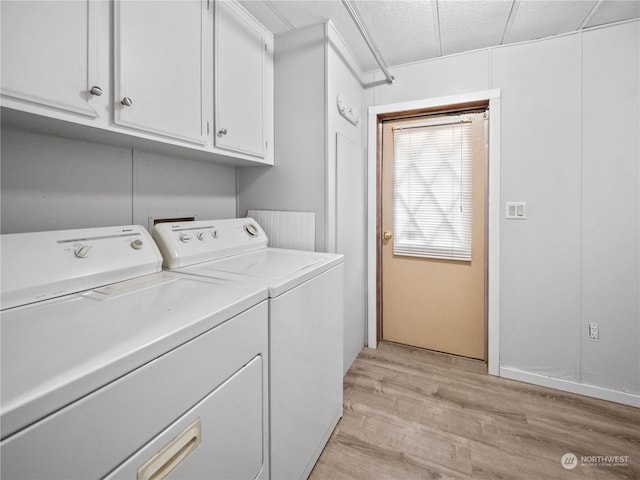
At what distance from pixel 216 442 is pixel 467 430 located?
148 centimetres

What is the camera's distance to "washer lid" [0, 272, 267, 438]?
0.49 metres

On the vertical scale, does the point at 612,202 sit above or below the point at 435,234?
above

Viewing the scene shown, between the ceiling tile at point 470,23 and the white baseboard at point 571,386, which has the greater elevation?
the ceiling tile at point 470,23

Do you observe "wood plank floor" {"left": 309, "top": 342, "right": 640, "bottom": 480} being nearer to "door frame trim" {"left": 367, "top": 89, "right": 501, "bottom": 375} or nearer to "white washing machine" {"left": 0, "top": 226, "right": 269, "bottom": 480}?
"door frame trim" {"left": 367, "top": 89, "right": 501, "bottom": 375}

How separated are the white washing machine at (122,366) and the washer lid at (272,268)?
3.7 inches

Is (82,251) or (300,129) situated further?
(300,129)

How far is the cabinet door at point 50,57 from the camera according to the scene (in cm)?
85

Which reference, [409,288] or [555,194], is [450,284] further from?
[555,194]

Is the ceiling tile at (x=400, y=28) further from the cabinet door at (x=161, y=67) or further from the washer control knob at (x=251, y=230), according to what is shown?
the washer control knob at (x=251, y=230)

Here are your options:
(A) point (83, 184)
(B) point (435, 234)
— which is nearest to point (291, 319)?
(A) point (83, 184)

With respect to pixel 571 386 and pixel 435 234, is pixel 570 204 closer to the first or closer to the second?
pixel 435 234

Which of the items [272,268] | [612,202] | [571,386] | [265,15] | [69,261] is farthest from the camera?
[571,386]

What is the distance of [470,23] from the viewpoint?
6.23ft

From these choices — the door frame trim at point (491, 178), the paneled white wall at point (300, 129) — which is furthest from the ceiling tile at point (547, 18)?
the paneled white wall at point (300, 129)
